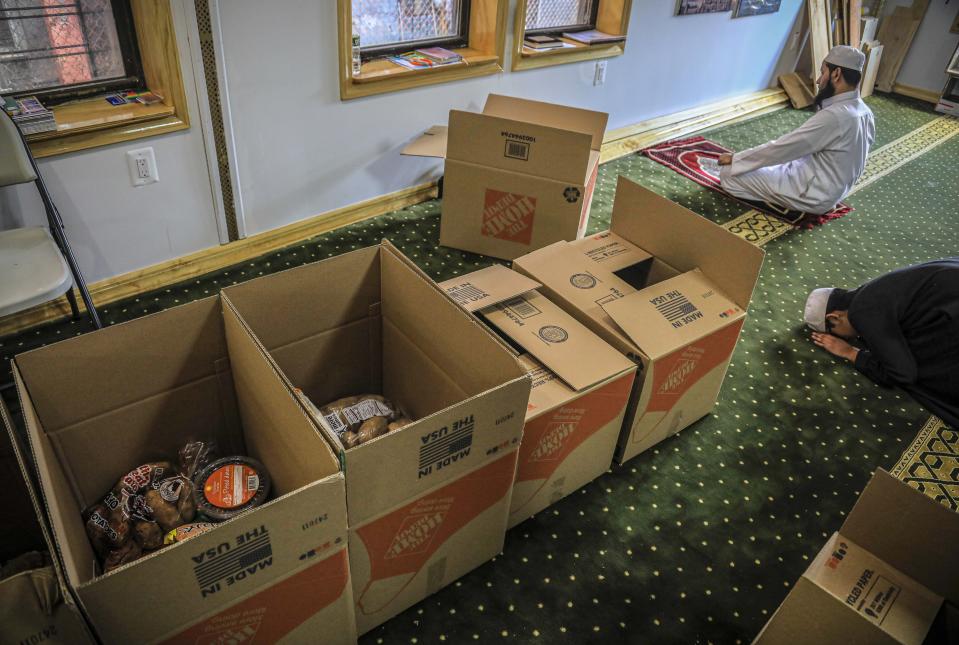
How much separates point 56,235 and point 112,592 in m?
1.69

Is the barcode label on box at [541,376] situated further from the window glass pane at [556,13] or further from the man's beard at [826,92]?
the man's beard at [826,92]

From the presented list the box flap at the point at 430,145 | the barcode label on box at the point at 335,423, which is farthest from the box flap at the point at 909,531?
the box flap at the point at 430,145

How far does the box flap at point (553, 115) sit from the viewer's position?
296 centimetres

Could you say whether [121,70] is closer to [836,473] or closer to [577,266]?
[577,266]

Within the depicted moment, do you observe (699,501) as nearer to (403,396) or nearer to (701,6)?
(403,396)

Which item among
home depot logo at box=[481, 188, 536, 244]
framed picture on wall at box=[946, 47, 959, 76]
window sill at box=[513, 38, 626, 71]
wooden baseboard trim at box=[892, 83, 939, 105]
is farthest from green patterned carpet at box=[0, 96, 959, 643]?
wooden baseboard trim at box=[892, 83, 939, 105]

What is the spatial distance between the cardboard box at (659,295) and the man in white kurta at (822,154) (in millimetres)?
1789

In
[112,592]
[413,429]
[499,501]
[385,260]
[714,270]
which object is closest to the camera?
[112,592]

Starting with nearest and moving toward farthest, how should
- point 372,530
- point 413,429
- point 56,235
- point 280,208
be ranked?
point 413,429 → point 372,530 → point 56,235 → point 280,208

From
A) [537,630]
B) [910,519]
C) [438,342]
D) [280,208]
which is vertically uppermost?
[438,342]

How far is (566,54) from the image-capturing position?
3.65 m

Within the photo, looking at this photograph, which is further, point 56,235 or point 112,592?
point 56,235

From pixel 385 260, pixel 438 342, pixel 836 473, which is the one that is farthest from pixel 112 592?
pixel 836 473

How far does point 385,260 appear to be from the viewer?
5.69 ft
